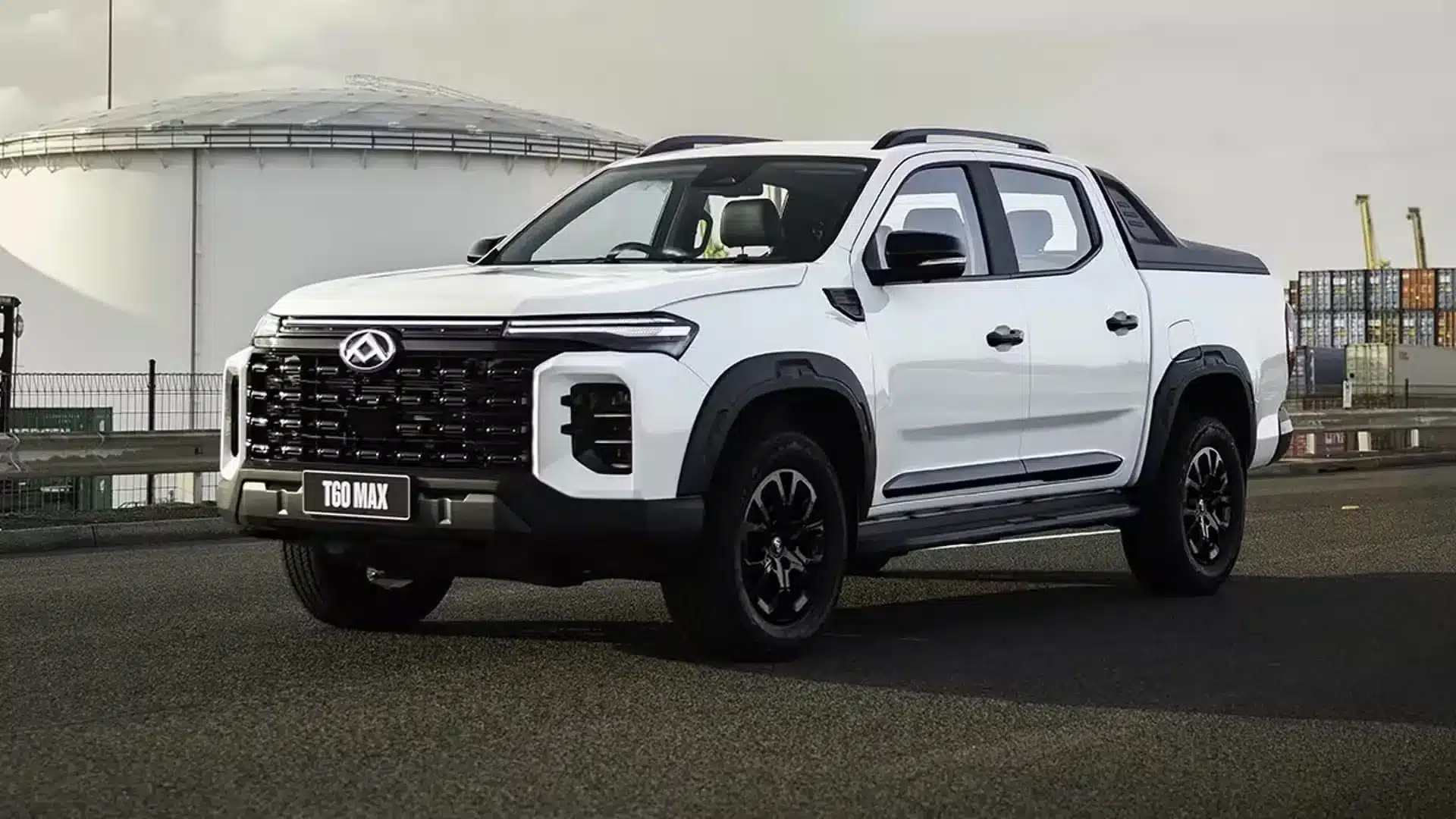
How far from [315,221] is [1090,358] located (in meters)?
47.0

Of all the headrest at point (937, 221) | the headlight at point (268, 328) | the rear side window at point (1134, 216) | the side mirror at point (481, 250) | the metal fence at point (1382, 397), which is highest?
the metal fence at point (1382, 397)

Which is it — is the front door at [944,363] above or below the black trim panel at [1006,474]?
above

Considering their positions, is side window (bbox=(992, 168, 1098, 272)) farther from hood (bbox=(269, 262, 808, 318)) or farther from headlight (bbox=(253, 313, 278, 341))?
headlight (bbox=(253, 313, 278, 341))

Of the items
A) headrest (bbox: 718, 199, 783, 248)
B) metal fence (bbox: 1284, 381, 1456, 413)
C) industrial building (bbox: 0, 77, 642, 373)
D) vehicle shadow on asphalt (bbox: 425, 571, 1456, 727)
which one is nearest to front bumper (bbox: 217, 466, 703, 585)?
vehicle shadow on asphalt (bbox: 425, 571, 1456, 727)

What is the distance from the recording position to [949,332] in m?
7.84

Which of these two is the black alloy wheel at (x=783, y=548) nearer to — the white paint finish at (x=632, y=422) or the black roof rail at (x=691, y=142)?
the white paint finish at (x=632, y=422)

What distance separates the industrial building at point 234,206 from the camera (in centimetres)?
5359

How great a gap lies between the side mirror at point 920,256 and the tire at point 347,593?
2.14 metres

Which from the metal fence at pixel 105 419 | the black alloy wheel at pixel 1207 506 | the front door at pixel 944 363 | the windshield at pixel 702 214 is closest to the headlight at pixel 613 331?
the windshield at pixel 702 214

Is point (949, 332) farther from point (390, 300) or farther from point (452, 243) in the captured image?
point (452, 243)

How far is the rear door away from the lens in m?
8.42

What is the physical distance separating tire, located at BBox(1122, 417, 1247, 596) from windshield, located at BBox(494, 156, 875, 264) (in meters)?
2.43

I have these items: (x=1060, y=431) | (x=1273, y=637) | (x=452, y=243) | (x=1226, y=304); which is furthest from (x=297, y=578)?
(x=452, y=243)

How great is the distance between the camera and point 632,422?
646cm
